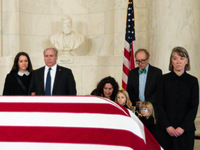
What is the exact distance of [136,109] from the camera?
506cm

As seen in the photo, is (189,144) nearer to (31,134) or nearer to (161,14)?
(31,134)

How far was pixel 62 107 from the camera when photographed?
2209 mm

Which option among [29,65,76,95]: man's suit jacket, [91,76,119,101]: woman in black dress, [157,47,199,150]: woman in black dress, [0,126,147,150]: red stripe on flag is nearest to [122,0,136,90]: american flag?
[91,76,119,101]: woman in black dress

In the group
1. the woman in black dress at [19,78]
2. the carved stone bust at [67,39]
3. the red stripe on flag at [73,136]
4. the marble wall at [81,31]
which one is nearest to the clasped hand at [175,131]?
the red stripe on flag at [73,136]

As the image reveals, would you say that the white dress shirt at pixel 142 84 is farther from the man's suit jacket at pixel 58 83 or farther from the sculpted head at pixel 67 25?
the sculpted head at pixel 67 25

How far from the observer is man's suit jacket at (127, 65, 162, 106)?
5.16m

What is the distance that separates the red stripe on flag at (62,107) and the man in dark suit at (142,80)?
292cm

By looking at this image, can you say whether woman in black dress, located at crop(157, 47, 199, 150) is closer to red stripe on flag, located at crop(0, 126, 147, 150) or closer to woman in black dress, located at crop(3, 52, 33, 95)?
red stripe on flag, located at crop(0, 126, 147, 150)

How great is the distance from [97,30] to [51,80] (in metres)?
5.29

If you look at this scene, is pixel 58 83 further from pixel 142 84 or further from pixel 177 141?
pixel 177 141

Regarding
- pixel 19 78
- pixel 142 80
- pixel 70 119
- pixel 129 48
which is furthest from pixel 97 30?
pixel 70 119

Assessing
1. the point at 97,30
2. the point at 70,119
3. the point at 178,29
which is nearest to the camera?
the point at 70,119

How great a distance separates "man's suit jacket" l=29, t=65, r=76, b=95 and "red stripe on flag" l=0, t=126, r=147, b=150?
2.92m

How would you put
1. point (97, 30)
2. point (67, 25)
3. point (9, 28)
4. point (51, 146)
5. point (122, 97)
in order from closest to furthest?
point (51, 146)
point (122, 97)
point (67, 25)
point (9, 28)
point (97, 30)
